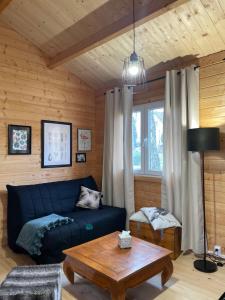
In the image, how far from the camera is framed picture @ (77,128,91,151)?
4285mm

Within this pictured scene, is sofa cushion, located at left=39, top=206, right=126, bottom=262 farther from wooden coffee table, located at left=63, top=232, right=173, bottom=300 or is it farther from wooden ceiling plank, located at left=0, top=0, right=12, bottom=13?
wooden ceiling plank, located at left=0, top=0, right=12, bottom=13

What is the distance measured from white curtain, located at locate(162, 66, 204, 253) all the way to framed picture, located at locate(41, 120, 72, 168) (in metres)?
1.63

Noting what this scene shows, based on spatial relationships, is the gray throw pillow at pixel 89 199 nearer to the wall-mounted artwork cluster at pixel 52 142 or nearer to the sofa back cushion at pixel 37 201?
→ the sofa back cushion at pixel 37 201

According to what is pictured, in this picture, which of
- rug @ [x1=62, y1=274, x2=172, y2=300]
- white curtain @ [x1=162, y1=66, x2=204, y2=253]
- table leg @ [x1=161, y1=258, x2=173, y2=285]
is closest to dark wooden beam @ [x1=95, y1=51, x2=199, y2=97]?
white curtain @ [x1=162, y1=66, x2=204, y2=253]

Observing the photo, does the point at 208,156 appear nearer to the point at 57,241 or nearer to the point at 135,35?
the point at 135,35

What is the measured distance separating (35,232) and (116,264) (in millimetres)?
1129

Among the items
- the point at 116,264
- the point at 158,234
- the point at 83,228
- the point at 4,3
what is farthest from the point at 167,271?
the point at 4,3

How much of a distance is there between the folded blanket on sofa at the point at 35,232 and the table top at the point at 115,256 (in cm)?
54

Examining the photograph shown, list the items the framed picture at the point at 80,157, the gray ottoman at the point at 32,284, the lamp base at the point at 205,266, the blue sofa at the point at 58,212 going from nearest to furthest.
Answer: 1. the gray ottoman at the point at 32,284
2. the lamp base at the point at 205,266
3. the blue sofa at the point at 58,212
4. the framed picture at the point at 80,157

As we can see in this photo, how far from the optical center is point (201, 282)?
249 centimetres

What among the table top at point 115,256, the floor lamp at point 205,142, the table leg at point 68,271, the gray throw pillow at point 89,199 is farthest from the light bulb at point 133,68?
the gray throw pillow at point 89,199

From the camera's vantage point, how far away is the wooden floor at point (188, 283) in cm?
227

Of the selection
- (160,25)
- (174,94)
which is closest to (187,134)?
(174,94)

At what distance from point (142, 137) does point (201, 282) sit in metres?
2.12
